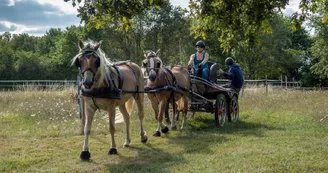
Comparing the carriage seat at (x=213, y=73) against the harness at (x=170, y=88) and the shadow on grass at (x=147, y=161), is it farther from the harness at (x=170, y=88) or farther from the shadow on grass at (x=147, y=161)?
the shadow on grass at (x=147, y=161)

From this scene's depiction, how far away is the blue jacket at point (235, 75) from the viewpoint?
1084 cm

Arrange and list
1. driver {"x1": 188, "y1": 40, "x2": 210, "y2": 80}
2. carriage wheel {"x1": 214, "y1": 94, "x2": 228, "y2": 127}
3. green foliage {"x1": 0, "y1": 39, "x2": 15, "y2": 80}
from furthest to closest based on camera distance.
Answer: green foliage {"x1": 0, "y1": 39, "x2": 15, "y2": 80} < driver {"x1": 188, "y1": 40, "x2": 210, "y2": 80} < carriage wheel {"x1": 214, "y1": 94, "x2": 228, "y2": 127}

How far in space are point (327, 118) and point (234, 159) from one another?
5.65 meters

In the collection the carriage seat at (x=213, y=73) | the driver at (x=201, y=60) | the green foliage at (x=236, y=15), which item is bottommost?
the carriage seat at (x=213, y=73)

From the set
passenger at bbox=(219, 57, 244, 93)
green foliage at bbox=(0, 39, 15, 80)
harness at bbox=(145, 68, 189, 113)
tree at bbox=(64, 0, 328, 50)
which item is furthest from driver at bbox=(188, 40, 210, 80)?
green foliage at bbox=(0, 39, 15, 80)

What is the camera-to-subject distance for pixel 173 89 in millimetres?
8938

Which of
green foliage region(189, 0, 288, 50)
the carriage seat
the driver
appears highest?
green foliage region(189, 0, 288, 50)

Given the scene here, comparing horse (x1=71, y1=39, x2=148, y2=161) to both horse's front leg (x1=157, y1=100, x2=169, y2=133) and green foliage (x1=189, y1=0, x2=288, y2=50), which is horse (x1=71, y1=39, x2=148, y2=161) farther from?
green foliage (x1=189, y1=0, x2=288, y2=50)

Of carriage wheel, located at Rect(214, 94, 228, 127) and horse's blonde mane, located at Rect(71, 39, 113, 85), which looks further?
carriage wheel, located at Rect(214, 94, 228, 127)

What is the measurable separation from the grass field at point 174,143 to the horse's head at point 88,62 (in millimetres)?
1396

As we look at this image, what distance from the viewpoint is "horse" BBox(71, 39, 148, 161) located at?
5.98 meters

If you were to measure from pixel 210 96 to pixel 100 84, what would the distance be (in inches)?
188

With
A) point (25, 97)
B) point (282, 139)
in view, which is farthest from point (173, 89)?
point (25, 97)

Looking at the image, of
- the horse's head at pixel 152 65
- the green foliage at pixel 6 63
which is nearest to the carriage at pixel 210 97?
the horse's head at pixel 152 65
